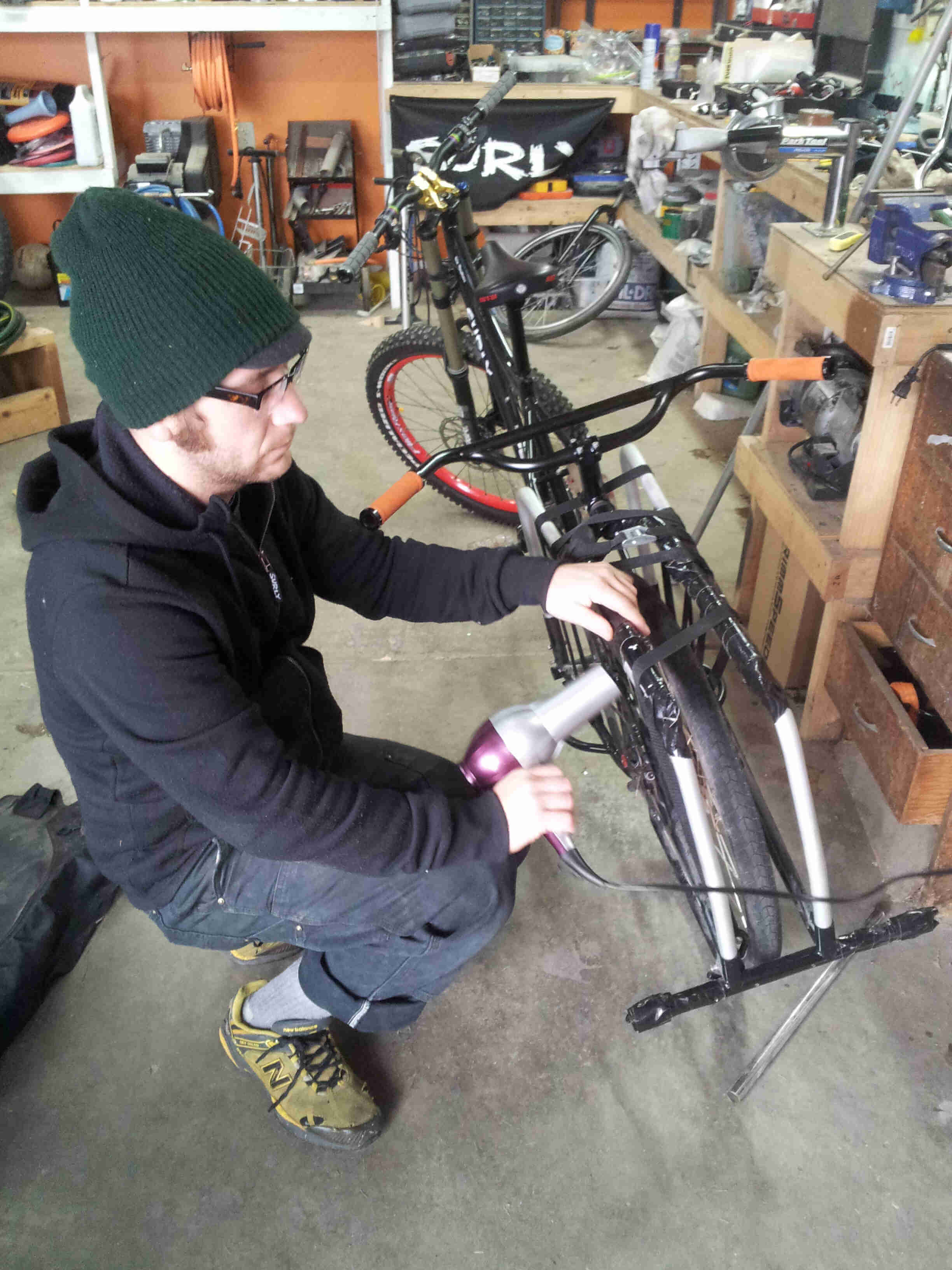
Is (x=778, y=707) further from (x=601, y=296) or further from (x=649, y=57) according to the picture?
(x=649, y=57)

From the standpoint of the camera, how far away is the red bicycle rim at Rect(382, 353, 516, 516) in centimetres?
310

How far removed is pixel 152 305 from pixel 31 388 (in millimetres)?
3158

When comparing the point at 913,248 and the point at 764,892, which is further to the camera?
the point at 913,248

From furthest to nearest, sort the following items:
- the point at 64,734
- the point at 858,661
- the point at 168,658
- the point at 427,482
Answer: the point at 427,482
the point at 858,661
the point at 64,734
the point at 168,658

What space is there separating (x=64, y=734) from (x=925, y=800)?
1.33 m

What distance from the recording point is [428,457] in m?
3.10

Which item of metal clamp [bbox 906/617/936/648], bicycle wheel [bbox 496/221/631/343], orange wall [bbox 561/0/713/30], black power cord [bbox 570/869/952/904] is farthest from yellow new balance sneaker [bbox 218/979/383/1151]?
orange wall [bbox 561/0/713/30]

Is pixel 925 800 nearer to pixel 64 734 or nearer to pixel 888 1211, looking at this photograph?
pixel 888 1211

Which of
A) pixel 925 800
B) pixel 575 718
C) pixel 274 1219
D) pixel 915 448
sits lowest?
pixel 274 1219

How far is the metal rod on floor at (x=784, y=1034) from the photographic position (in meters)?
1.47

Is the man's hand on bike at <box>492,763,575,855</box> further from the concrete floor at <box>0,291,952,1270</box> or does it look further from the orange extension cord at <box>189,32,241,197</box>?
the orange extension cord at <box>189,32,241,197</box>

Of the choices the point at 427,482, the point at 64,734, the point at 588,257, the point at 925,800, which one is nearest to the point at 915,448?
the point at 925,800

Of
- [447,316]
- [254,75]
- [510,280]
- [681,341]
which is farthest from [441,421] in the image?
[254,75]

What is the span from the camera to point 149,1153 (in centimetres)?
144
